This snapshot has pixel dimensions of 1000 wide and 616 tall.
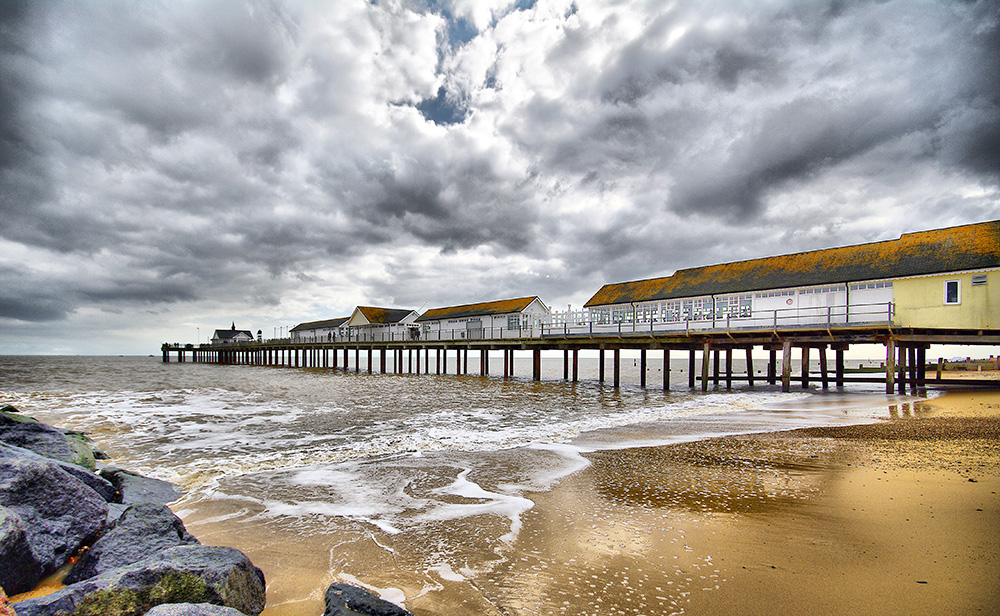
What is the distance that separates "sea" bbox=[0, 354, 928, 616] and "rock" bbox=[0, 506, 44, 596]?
5.81ft

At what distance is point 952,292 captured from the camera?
19.9 metres

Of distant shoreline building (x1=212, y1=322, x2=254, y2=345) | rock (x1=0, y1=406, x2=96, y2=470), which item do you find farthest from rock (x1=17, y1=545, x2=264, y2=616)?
distant shoreline building (x1=212, y1=322, x2=254, y2=345)

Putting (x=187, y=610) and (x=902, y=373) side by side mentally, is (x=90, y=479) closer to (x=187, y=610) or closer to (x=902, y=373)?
(x=187, y=610)

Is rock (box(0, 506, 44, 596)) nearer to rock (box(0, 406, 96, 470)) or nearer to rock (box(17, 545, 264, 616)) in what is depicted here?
rock (box(17, 545, 264, 616))

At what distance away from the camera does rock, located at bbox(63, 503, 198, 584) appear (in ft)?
13.4

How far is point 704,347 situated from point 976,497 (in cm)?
1906

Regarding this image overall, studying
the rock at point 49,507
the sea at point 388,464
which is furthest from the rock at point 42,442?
the rock at point 49,507

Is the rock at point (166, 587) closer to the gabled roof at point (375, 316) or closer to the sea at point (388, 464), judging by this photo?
the sea at point (388, 464)

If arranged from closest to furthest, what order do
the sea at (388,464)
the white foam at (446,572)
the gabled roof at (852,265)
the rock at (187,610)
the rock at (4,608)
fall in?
the rock at (4,608) < the rock at (187,610) < the white foam at (446,572) < the sea at (388,464) < the gabled roof at (852,265)

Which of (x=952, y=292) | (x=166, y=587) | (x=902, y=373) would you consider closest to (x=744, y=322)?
(x=902, y=373)

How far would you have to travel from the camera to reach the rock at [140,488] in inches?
258

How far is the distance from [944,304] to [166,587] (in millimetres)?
27143

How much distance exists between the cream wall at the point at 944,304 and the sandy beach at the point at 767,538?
584 inches

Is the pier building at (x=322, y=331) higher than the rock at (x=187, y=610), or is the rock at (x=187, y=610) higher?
the pier building at (x=322, y=331)
